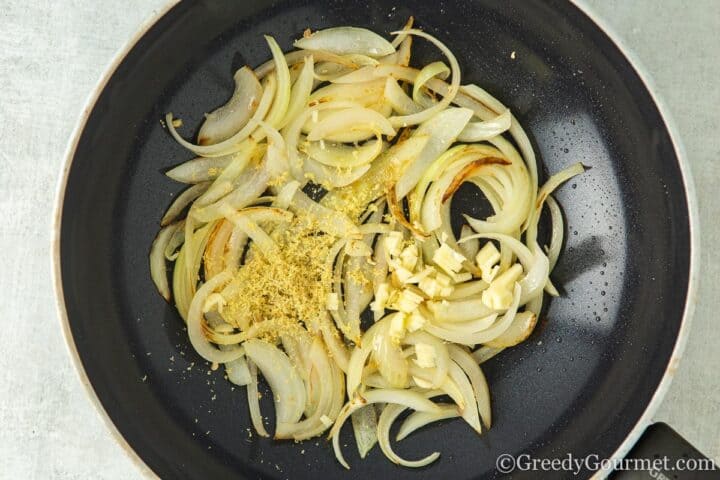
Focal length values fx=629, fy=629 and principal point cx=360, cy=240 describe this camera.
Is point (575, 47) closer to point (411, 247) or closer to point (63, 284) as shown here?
point (411, 247)

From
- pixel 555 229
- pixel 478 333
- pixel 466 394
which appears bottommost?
pixel 466 394

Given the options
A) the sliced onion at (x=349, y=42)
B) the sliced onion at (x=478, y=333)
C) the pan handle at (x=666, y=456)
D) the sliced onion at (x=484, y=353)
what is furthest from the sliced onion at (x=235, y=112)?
the pan handle at (x=666, y=456)

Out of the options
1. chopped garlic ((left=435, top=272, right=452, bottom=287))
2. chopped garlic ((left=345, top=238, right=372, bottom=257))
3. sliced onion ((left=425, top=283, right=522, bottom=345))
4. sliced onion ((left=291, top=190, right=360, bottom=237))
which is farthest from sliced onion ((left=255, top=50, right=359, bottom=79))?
sliced onion ((left=425, top=283, right=522, bottom=345))

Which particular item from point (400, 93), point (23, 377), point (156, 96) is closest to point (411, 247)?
point (400, 93)

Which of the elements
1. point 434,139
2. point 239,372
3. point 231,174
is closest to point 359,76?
point 434,139

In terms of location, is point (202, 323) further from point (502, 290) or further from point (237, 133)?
point (502, 290)

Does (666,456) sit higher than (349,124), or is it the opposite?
(349,124)

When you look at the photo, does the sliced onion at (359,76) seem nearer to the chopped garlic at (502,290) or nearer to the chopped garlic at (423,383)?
the chopped garlic at (502,290)
